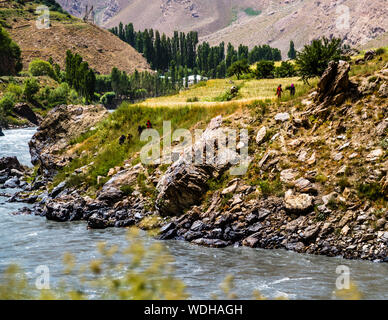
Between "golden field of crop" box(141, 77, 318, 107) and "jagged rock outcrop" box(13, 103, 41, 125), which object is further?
"jagged rock outcrop" box(13, 103, 41, 125)

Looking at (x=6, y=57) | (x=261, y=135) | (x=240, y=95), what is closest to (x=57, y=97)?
(x=6, y=57)

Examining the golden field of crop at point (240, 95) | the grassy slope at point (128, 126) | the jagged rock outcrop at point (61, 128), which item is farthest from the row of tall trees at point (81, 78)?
the grassy slope at point (128, 126)

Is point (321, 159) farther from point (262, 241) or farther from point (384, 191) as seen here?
point (262, 241)

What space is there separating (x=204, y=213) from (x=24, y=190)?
1820 cm

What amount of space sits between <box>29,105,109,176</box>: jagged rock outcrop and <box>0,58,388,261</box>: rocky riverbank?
30.3ft

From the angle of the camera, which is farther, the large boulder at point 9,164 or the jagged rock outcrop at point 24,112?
the jagged rock outcrop at point 24,112

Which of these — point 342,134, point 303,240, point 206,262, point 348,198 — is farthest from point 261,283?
point 342,134

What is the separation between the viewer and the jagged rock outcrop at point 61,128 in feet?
113

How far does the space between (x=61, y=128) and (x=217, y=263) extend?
26342 millimetres

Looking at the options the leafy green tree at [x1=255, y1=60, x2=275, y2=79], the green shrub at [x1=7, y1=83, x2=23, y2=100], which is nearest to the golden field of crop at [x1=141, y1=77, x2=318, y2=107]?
the leafy green tree at [x1=255, y1=60, x2=275, y2=79]

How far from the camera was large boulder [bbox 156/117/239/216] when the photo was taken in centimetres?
1975

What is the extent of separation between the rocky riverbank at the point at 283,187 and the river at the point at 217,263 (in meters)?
0.96

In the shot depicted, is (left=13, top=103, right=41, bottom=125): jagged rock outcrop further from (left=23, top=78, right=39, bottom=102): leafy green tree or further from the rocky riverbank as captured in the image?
the rocky riverbank

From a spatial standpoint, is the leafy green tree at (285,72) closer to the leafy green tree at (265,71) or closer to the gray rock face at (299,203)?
the leafy green tree at (265,71)
